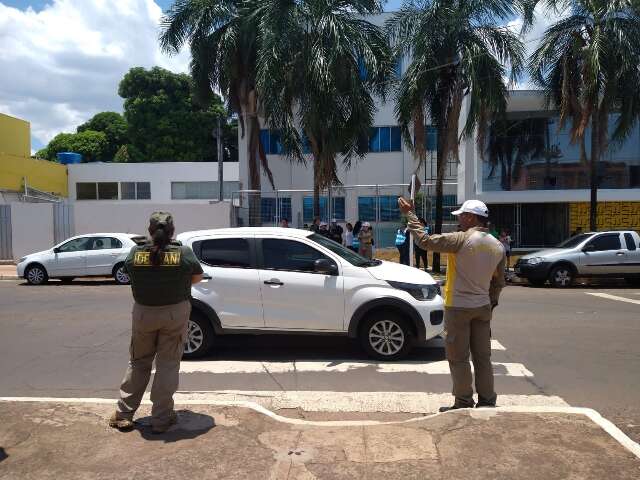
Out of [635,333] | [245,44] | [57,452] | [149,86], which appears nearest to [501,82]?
[245,44]

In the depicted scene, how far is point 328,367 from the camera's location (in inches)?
273

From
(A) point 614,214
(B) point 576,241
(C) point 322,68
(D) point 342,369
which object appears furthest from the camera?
(A) point 614,214

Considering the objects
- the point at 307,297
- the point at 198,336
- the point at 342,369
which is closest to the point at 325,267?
the point at 307,297

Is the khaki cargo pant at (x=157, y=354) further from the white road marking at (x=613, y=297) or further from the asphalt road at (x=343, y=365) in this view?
the white road marking at (x=613, y=297)

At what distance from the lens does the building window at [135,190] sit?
119ft

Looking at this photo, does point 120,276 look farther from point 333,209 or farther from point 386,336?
point 386,336

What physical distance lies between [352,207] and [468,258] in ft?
56.6

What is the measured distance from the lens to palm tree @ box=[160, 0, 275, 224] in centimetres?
1928

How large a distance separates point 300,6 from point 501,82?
6505 millimetres

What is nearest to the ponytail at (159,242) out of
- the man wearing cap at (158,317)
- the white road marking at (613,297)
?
the man wearing cap at (158,317)

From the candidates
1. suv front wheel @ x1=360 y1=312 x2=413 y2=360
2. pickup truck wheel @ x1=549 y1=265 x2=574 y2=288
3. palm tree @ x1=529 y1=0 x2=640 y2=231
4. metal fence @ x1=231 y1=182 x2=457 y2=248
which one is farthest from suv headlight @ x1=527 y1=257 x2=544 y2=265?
suv front wheel @ x1=360 y1=312 x2=413 y2=360

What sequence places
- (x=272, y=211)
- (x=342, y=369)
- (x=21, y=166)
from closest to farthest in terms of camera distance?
1. (x=342, y=369)
2. (x=272, y=211)
3. (x=21, y=166)

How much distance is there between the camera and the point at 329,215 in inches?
795

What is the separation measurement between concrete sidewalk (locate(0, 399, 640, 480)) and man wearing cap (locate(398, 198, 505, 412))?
1.39 ft
